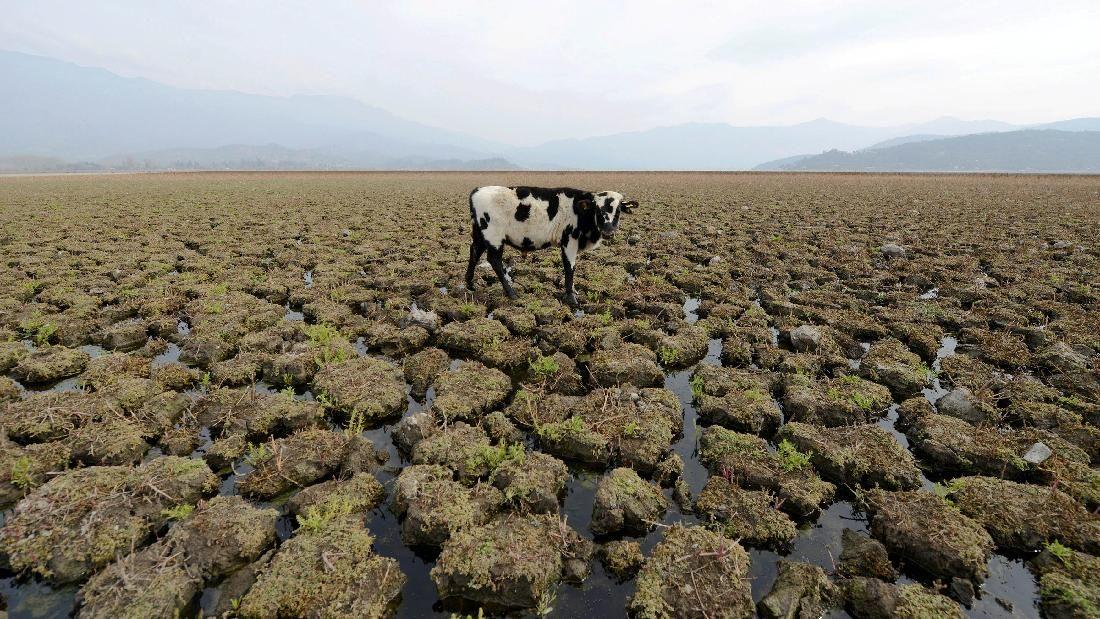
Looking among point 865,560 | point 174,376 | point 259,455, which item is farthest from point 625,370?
point 174,376

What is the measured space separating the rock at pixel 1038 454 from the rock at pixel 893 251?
10.1 metres

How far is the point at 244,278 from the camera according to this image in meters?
10.2

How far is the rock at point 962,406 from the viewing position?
5242mm

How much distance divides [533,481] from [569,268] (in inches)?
231

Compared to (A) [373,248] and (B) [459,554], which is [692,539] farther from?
(A) [373,248]

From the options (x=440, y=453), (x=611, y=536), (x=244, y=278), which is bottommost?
(x=611, y=536)

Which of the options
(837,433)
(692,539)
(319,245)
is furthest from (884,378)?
Result: (319,245)

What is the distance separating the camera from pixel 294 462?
4391 mm

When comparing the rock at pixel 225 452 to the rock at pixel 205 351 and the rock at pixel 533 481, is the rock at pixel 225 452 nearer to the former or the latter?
the rock at pixel 205 351

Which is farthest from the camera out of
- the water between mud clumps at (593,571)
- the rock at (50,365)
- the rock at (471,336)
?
the rock at (471,336)

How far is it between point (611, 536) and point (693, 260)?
1038cm

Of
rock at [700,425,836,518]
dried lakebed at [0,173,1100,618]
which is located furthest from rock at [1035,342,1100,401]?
rock at [700,425,836,518]

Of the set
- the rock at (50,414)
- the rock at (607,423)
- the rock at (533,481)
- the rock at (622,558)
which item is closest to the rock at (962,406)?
the rock at (607,423)

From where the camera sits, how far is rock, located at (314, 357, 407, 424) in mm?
5418
